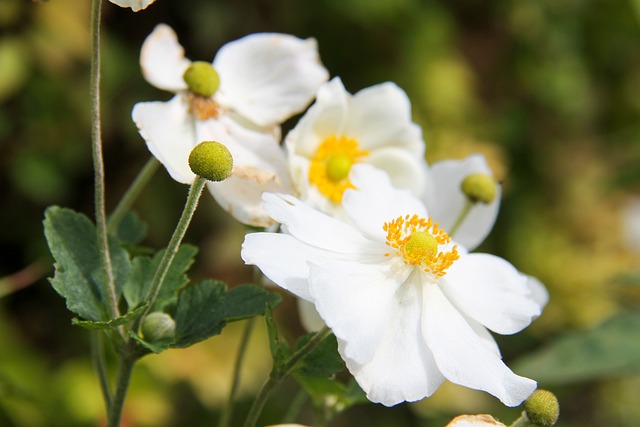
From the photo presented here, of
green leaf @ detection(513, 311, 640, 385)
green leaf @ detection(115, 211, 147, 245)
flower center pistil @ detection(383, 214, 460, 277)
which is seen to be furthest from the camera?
green leaf @ detection(513, 311, 640, 385)

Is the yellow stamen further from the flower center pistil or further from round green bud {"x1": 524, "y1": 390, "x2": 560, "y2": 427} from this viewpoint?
round green bud {"x1": 524, "y1": 390, "x2": 560, "y2": 427}

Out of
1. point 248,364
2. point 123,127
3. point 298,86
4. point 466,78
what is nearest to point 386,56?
point 466,78

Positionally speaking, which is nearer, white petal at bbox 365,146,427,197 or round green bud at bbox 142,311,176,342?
round green bud at bbox 142,311,176,342

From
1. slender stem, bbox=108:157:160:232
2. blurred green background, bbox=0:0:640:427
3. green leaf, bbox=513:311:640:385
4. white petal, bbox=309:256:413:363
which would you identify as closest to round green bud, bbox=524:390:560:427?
white petal, bbox=309:256:413:363

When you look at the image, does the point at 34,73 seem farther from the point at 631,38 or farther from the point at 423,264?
the point at 631,38

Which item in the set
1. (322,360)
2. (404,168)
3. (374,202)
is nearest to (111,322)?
(322,360)

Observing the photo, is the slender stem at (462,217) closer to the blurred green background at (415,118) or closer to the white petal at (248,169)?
the white petal at (248,169)

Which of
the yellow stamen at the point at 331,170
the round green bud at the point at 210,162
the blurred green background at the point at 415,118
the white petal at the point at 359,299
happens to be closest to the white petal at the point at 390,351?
the white petal at the point at 359,299
